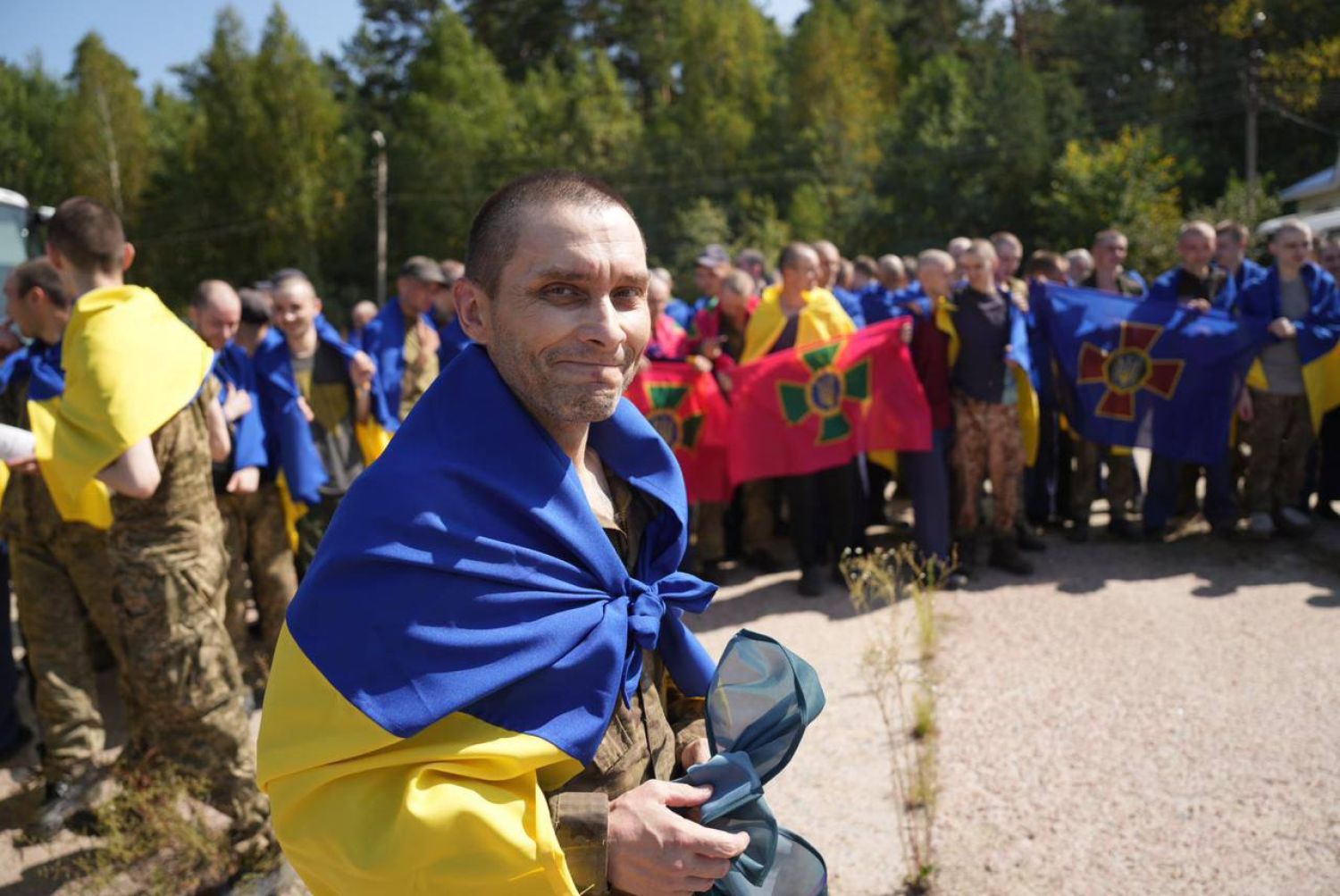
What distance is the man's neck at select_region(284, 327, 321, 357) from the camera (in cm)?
562

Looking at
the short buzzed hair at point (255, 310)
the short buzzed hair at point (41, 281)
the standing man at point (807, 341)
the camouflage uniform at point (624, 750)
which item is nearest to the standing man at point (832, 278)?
the standing man at point (807, 341)

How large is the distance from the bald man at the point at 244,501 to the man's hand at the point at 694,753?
11.7 feet

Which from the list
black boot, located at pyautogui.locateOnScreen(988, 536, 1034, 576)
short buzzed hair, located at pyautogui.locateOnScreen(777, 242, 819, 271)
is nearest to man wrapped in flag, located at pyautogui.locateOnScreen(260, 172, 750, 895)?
short buzzed hair, located at pyautogui.locateOnScreen(777, 242, 819, 271)

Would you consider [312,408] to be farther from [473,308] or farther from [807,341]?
[473,308]

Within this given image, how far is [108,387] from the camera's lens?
318 cm

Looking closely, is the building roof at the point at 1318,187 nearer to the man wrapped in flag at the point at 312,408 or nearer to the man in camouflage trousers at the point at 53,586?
the man wrapped in flag at the point at 312,408

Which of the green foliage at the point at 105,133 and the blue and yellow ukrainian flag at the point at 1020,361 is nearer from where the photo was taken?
the blue and yellow ukrainian flag at the point at 1020,361

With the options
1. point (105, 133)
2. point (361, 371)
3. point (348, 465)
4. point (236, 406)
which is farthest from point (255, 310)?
point (105, 133)

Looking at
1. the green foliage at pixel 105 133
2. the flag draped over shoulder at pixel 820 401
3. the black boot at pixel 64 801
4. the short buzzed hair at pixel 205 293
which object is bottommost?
the black boot at pixel 64 801

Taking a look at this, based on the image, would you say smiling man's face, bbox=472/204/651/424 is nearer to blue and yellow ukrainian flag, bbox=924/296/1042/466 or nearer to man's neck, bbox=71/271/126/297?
man's neck, bbox=71/271/126/297

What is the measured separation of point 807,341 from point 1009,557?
2.08 metres

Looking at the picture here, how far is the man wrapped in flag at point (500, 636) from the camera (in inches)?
53.8

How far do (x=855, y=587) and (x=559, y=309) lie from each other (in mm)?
2769

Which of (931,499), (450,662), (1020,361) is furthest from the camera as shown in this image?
(931,499)
